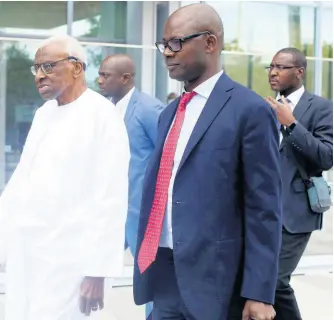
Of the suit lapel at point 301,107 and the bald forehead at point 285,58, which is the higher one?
the bald forehead at point 285,58

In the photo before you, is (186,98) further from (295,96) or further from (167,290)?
(295,96)

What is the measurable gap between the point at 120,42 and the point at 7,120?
71.0 inches

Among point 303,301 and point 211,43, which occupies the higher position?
point 211,43

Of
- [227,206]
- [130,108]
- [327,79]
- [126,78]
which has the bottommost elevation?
[227,206]

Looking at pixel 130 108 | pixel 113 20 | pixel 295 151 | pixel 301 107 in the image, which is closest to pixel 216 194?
pixel 295 151

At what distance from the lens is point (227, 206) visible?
252cm

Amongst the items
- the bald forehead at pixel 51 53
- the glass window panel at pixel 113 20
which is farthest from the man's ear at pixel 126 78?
the glass window panel at pixel 113 20

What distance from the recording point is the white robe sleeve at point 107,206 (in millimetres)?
3070

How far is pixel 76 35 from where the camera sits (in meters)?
9.02

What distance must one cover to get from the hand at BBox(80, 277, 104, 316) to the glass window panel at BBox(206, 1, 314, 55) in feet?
22.1

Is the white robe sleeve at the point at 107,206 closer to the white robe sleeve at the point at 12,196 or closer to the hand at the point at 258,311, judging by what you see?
the white robe sleeve at the point at 12,196

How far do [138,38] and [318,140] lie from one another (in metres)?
5.54

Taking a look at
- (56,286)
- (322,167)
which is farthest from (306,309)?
(56,286)

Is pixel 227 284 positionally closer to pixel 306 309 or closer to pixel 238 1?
pixel 306 309
